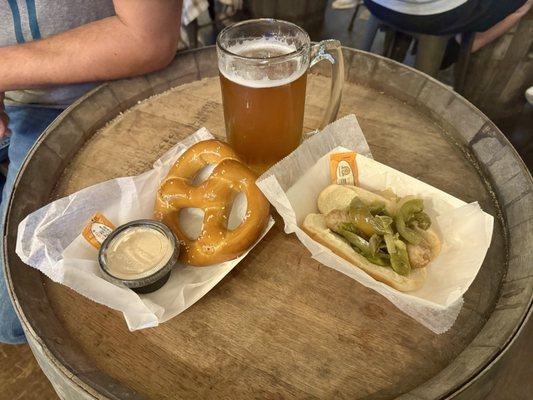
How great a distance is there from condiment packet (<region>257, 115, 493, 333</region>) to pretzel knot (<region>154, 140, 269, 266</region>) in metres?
0.04

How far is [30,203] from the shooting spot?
910 millimetres

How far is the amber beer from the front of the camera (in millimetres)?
843

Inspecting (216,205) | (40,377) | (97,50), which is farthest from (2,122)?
(40,377)

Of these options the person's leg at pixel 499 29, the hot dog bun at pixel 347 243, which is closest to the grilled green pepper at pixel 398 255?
the hot dog bun at pixel 347 243

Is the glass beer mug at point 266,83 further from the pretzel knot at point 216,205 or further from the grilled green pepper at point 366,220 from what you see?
the grilled green pepper at point 366,220

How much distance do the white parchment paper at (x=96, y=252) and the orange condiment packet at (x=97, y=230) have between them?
11 mm

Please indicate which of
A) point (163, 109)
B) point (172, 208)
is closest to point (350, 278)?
point (172, 208)

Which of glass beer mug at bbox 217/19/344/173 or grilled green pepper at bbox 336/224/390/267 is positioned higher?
glass beer mug at bbox 217/19/344/173

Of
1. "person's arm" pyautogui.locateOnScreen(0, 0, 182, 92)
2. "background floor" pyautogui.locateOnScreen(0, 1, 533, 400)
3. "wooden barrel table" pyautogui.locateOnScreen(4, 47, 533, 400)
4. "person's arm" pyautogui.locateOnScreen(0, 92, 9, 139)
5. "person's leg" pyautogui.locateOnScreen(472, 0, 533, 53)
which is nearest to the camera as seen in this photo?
"wooden barrel table" pyautogui.locateOnScreen(4, 47, 533, 400)

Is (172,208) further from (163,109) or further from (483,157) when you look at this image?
(483,157)

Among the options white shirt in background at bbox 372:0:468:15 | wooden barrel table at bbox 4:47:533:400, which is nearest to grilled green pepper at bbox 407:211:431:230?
wooden barrel table at bbox 4:47:533:400

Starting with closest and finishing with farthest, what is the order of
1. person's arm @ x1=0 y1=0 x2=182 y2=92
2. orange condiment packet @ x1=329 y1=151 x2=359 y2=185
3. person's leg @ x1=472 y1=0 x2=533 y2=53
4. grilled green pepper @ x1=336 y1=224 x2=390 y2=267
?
grilled green pepper @ x1=336 y1=224 x2=390 y2=267
orange condiment packet @ x1=329 y1=151 x2=359 y2=185
person's arm @ x1=0 y1=0 x2=182 y2=92
person's leg @ x1=472 y1=0 x2=533 y2=53

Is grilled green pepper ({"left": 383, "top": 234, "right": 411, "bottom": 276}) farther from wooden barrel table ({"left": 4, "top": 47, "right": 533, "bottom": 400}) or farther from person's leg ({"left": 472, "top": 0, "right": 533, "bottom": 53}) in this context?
person's leg ({"left": 472, "top": 0, "right": 533, "bottom": 53})

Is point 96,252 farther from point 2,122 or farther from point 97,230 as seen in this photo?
point 2,122
